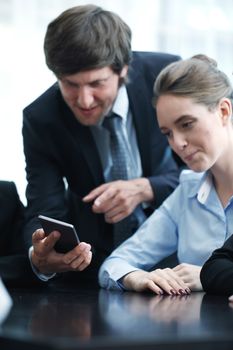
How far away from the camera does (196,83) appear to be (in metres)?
2.17

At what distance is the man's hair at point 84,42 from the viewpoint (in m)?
2.39

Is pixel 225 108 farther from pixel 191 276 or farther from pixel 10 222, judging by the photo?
pixel 10 222

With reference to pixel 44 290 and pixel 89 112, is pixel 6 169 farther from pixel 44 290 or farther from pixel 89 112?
pixel 44 290

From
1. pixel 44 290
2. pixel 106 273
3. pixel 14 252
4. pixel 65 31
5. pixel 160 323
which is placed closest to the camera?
pixel 160 323

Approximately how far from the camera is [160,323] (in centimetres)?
139

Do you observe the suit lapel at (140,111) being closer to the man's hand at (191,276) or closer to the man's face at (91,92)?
the man's face at (91,92)

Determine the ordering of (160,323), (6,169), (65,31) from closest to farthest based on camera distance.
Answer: (160,323) < (65,31) < (6,169)

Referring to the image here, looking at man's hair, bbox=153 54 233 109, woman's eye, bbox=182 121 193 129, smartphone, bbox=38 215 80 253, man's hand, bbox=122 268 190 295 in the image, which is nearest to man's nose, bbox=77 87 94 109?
man's hair, bbox=153 54 233 109

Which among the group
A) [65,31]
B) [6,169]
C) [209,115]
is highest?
[65,31]

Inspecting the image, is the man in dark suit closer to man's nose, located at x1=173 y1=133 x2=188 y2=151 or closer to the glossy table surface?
man's nose, located at x1=173 y1=133 x2=188 y2=151

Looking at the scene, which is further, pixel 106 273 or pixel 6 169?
pixel 6 169

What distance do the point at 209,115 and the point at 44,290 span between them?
0.65 m

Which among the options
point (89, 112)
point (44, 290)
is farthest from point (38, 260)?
point (89, 112)

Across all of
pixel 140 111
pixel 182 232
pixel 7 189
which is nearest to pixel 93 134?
pixel 140 111
